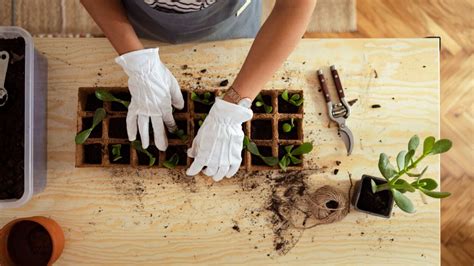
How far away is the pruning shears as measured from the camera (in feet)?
3.57

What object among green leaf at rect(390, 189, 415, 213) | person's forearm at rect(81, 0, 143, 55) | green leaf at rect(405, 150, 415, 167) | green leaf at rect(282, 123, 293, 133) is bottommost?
green leaf at rect(390, 189, 415, 213)

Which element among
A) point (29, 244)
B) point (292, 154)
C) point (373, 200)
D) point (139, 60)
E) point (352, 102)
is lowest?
point (29, 244)

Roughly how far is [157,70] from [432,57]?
691 millimetres

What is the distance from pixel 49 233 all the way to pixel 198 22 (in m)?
0.59

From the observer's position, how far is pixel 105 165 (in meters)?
1.01

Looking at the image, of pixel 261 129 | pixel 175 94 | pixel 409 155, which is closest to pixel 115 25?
pixel 175 94

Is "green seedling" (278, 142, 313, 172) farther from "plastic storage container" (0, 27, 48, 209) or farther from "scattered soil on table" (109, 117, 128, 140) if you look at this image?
"plastic storage container" (0, 27, 48, 209)

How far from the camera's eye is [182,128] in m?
1.06

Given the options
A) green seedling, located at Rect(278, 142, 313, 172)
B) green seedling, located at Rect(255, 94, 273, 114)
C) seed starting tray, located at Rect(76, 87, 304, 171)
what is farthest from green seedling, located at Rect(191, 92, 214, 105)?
green seedling, located at Rect(278, 142, 313, 172)

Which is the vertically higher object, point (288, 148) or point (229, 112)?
point (229, 112)

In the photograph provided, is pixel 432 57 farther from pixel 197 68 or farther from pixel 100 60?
pixel 100 60

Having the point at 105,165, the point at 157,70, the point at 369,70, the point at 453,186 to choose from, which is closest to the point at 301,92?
the point at 369,70

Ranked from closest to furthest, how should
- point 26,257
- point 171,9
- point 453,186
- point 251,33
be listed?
point 171,9 → point 26,257 → point 251,33 → point 453,186

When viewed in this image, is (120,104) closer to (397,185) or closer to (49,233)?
(49,233)
